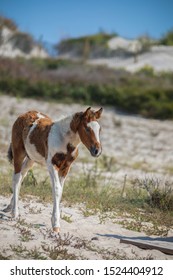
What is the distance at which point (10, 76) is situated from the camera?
21406mm

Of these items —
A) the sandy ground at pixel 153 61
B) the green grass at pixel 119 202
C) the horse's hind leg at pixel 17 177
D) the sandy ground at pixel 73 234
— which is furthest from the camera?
the sandy ground at pixel 153 61

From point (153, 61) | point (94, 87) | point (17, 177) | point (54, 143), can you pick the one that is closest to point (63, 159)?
point (54, 143)

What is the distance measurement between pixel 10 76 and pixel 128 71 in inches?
236

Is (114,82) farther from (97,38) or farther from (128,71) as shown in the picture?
(97,38)

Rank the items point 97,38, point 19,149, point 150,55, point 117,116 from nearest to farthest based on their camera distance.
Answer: point 19,149, point 117,116, point 150,55, point 97,38

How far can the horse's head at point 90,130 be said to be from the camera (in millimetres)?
6531

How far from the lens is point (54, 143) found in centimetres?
689

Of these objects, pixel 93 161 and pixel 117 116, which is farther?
pixel 117 116

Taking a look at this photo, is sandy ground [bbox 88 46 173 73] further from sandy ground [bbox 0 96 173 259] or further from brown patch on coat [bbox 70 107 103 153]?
brown patch on coat [bbox 70 107 103 153]

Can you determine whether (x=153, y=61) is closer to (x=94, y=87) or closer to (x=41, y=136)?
(x=94, y=87)

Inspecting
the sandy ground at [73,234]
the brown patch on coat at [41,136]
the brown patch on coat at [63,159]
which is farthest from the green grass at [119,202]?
the brown patch on coat at [41,136]

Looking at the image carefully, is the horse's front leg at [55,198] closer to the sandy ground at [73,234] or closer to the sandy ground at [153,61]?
the sandy ground at [73,234]
